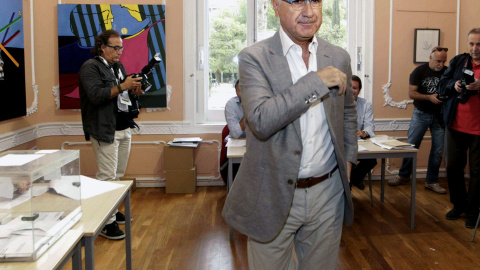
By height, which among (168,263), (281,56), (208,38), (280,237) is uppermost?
(208,38)

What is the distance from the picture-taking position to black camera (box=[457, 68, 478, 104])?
371cm

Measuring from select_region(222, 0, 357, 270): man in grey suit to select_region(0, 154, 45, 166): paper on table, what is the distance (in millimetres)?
751

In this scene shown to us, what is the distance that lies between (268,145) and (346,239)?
237 centimetres

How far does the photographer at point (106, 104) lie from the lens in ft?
11.8


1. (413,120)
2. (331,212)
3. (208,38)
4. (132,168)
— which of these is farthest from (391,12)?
(331,212)

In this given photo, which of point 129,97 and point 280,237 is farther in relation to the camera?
point 129,97

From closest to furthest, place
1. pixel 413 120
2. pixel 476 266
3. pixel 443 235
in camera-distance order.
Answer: pixel 476 266, pixel 443 235, pixel 413 120

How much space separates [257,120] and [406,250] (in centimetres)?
251

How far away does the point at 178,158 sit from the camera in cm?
508

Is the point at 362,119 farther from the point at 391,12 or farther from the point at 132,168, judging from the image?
the point at 132,168

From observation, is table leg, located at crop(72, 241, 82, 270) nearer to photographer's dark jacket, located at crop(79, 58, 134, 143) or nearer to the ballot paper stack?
photographer's dark jacket, located at crop(79, 58, 134, 143)

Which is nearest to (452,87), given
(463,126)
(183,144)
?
(463,126)

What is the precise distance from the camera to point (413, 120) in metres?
5.09

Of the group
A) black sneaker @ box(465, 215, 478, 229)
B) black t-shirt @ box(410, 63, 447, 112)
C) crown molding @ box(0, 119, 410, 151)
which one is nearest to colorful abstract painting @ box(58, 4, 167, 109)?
crown molding @ box(0, 119, 410, 151)
